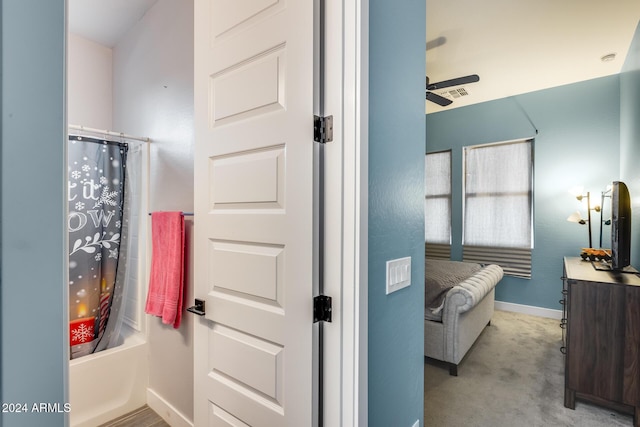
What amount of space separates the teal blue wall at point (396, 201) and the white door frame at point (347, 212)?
102 millimetres

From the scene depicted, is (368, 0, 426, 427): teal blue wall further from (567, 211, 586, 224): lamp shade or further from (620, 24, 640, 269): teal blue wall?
(567, 211, 586, 224): lamp shade

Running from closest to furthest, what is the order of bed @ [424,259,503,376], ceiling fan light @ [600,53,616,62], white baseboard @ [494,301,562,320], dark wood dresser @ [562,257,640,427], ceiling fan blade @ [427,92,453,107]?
dark wood dresser @ [562,257,640,427] → bed @ [424,259,503,376] → ceiling fan light @ [600,53,616,62] → ceiling fan blade @ [427,92,453,107] → white baseboard @ [494,301,562,320]

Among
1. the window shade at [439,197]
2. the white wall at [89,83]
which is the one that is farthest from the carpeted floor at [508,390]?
the white wall at [89,83]

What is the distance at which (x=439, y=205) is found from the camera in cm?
517

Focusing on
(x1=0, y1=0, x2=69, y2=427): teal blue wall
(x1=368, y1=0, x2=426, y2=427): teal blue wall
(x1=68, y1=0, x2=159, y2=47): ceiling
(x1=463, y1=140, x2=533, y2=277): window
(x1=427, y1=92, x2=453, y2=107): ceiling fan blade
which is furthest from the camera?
(x1=463, y1=140, x2=533, y2=277): window

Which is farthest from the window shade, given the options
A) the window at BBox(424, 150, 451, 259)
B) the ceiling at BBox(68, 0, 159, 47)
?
the ceiling at BBox(68, 0, 159, 47)

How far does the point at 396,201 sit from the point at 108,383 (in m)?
2.21

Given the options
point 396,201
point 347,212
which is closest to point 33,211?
point 347,212

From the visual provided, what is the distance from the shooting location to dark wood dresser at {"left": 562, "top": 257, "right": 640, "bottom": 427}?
6.72 ft

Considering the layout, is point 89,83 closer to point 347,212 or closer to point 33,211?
point 347,212

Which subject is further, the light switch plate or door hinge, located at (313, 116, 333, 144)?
the light switch plate

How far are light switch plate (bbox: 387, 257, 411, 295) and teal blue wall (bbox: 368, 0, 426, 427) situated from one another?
0.09 ft

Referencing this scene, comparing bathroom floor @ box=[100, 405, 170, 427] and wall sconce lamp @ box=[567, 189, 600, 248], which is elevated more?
wall sconce lamp @ box=[567, 189, 600, 248]

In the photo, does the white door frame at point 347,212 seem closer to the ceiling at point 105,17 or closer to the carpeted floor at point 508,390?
the carpeted floor at point 508,390
